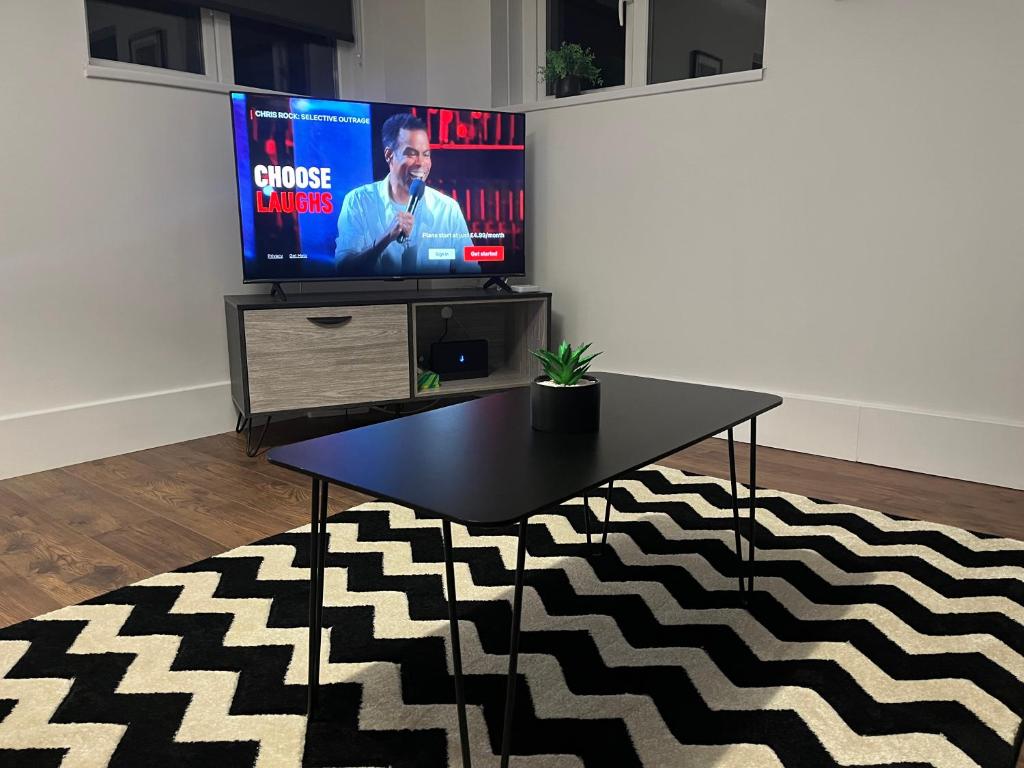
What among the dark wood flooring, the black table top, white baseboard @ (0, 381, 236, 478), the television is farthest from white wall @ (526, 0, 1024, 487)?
white baseboard @ (0, 381, 236, 478)

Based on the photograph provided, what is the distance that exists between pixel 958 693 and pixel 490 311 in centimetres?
275

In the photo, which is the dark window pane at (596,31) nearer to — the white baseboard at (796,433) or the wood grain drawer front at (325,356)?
the wood grain drawer front at (325,356)

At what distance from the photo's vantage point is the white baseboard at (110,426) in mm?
2865

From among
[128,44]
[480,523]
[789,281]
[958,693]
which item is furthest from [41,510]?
[789,281]

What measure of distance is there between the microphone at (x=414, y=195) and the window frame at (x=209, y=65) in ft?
2.68

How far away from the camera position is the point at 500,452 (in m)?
1.38

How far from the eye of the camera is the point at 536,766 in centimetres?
129

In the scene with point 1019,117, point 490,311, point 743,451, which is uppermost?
point 1019,117

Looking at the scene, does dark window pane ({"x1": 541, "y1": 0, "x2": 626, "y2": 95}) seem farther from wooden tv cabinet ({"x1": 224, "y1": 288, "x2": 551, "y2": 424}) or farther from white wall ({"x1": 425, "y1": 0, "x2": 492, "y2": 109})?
wooden tv cabinet ({"x1": 224, "y1": 288, "x2": 551, "y2": 424})

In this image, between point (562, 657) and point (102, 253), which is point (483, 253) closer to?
point (102, 253)

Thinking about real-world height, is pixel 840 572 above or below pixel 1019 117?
below

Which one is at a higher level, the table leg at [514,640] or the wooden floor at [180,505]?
the table leg at [514,640]

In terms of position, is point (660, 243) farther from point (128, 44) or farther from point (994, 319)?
point (128, 44)

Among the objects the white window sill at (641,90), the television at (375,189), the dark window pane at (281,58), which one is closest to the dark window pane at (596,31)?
the white window sill at (641,90)
